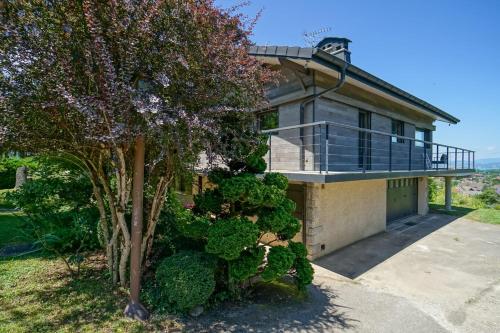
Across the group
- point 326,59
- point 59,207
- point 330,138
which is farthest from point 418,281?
point 59,207

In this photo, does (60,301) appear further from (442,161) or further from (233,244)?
(442,161)

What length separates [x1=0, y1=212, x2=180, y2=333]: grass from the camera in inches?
159

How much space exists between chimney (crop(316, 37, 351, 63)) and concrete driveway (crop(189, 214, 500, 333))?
6628mm

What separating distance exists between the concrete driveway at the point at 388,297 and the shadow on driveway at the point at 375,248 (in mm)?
29

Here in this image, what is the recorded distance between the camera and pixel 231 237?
4.38 m

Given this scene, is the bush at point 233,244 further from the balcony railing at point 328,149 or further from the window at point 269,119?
the window at point 269,119

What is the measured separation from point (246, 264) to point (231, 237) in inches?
26.2

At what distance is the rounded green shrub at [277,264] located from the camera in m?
4.71

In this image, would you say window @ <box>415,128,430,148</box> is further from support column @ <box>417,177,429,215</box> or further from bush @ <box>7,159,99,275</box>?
bush @ <box>7,159,99,275</box>

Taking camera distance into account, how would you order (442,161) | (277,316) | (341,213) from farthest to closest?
(442,161), (341,213), (277,316)

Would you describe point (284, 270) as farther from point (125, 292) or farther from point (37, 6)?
point (37, 6)

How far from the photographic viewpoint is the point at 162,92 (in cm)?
388

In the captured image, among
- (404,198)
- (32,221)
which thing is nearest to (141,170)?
(32,221)

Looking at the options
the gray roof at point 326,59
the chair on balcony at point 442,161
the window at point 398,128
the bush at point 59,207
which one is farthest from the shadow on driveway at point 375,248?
the bush at point 59,207
